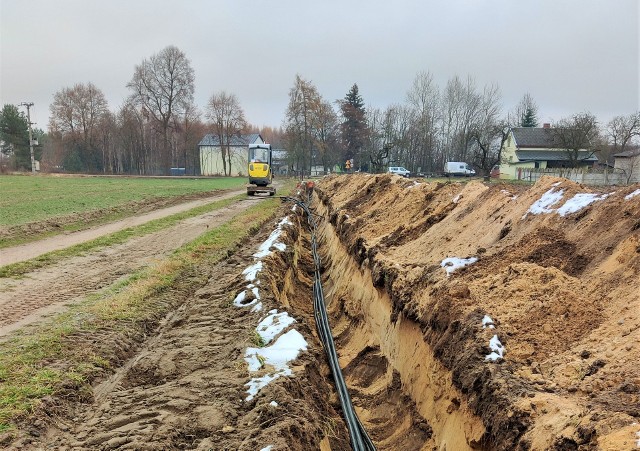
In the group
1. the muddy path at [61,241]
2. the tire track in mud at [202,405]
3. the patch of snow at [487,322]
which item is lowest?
the tire track in mud at [202,405]

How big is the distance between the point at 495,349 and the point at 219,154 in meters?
Answer: 82.8

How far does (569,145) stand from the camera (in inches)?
1535

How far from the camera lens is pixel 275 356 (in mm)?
5051

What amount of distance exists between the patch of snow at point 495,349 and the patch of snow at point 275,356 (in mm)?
2049

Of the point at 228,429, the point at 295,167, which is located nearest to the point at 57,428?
the point at 228,429

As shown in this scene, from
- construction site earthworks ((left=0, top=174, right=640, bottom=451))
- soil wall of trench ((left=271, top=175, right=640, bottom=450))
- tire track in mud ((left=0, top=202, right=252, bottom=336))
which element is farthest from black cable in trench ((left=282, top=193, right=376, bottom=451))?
tire track in mud ((left=0, top=202, right=252, bottom=336))

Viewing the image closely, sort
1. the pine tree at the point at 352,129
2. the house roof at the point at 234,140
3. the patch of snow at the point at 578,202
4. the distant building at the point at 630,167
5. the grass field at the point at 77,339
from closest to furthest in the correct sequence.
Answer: the grass field at the point at 77,339 → the patch of snow at the point at 578,202 → the distant building at the point at 630,167 → the pine tree at the point at 352,129 → the house roof at the point at 234,140

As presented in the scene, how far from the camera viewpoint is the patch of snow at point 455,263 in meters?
5.54

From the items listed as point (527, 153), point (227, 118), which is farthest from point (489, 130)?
point (227, 118)

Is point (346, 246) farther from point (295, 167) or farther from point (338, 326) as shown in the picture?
point (295, 167)

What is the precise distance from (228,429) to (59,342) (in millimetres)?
3366

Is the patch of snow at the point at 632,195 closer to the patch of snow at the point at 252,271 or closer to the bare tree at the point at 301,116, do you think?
the patch of snow at the point at 252,271

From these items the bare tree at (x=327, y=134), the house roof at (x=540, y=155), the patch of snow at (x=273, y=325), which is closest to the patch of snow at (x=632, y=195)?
the patch of snow at (x=273, y=325)

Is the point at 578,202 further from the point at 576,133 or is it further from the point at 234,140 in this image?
the point at 234,140
